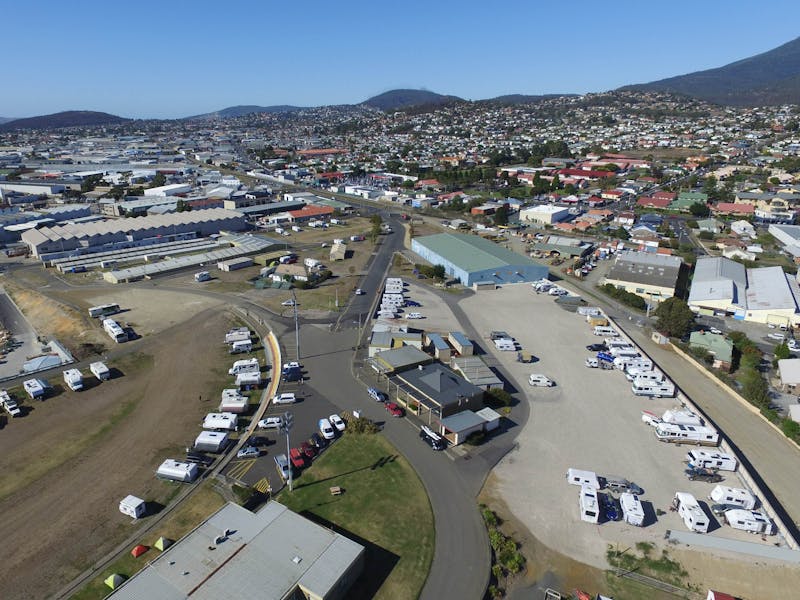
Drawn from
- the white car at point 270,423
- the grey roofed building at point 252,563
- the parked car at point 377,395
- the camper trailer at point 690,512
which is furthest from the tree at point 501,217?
the grey roofed building at point 252,563

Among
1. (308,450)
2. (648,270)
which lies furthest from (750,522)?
(648,270)

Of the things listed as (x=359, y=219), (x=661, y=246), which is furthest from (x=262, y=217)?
(x=661, y=246)

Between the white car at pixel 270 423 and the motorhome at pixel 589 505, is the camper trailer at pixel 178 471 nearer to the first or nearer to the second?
the white car at pixel 270 423

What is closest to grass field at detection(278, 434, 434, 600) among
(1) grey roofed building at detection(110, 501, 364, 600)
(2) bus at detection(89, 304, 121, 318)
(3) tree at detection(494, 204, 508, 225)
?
(1) grey roofed building at detection(110, 501, 364, 600)

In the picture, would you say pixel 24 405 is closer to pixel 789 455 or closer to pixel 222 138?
pixel 789 455

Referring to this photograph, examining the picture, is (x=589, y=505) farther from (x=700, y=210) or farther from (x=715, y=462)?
(x=700, y=210)
